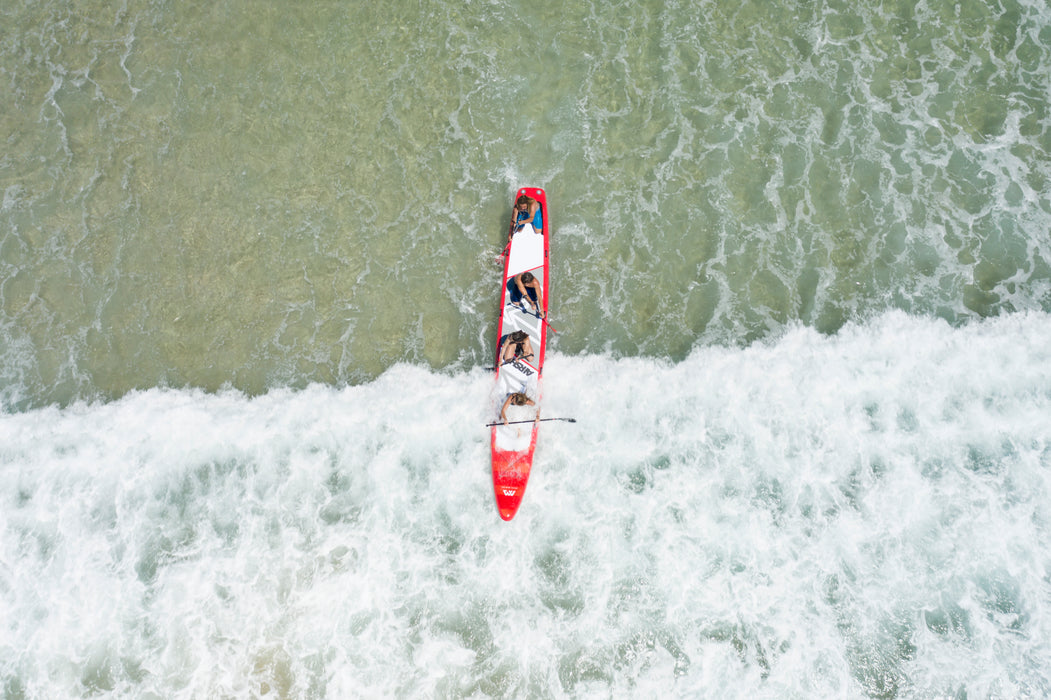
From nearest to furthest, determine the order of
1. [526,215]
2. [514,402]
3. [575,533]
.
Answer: [575,533], [514,402], [526,215]

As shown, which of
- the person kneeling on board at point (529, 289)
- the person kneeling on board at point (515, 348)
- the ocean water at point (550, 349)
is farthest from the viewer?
the person kneeling on board at point (529, 289)

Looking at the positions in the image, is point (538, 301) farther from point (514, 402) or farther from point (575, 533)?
point (575, 533)

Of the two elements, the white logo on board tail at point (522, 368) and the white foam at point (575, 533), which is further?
the white logo on board tail at point (522, 368)

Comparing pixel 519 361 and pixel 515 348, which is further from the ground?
pixel 515 348

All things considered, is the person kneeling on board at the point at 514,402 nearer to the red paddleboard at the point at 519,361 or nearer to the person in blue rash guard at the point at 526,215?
the red paddleboard at the point at 519,361

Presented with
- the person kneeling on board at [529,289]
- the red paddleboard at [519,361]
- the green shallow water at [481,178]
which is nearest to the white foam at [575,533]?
the red paddleboard at [519,361]

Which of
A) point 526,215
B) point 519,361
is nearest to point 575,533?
point 519,361

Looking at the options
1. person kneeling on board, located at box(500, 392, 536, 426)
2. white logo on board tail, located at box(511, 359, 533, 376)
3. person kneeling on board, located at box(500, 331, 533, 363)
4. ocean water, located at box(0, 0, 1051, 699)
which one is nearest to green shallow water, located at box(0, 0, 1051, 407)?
ocean water, located at box(0, 0, 1051, 699)

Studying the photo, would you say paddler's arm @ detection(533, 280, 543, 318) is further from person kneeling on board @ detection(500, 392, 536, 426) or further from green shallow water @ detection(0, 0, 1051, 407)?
person kneeling on board @ detection(500, 392, 536, 426)
